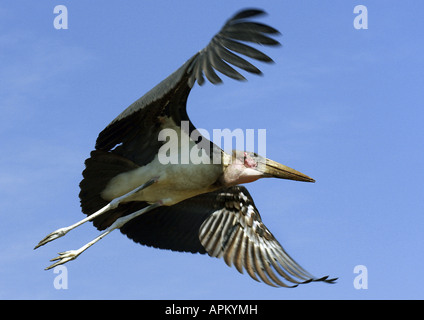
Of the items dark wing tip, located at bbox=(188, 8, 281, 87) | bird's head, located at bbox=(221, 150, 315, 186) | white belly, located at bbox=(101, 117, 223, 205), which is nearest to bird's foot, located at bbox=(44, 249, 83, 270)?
white belly, located at bbox=(101, 117, 223, 205)

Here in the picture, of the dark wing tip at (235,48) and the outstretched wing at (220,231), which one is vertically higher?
the dark wing tip at (235,48)

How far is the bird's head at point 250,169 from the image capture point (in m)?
15.0

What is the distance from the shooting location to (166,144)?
583 inches

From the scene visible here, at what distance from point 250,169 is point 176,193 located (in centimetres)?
120

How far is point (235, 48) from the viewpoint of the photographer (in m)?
12.2

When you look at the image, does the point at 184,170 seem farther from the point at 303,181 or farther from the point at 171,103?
the point at 303,181

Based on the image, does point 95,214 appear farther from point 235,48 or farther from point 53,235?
point 235,48

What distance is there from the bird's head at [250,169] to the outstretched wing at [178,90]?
0.86 metres

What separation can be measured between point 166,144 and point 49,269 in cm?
247

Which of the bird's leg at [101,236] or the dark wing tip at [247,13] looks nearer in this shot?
the dark wing tip at [247,13]

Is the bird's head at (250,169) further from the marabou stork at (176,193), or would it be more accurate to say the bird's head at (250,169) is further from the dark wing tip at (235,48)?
the dark wing tip at (235,48)

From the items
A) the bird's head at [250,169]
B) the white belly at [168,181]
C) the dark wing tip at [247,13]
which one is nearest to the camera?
the dark wing tip at [247,13]

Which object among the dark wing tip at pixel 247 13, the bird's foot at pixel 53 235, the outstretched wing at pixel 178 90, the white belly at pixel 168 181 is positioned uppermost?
the dark wing tip at pixel 247 13

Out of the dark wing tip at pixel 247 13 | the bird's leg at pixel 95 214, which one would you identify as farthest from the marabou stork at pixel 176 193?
the dark wing tip at pixel 247 13
